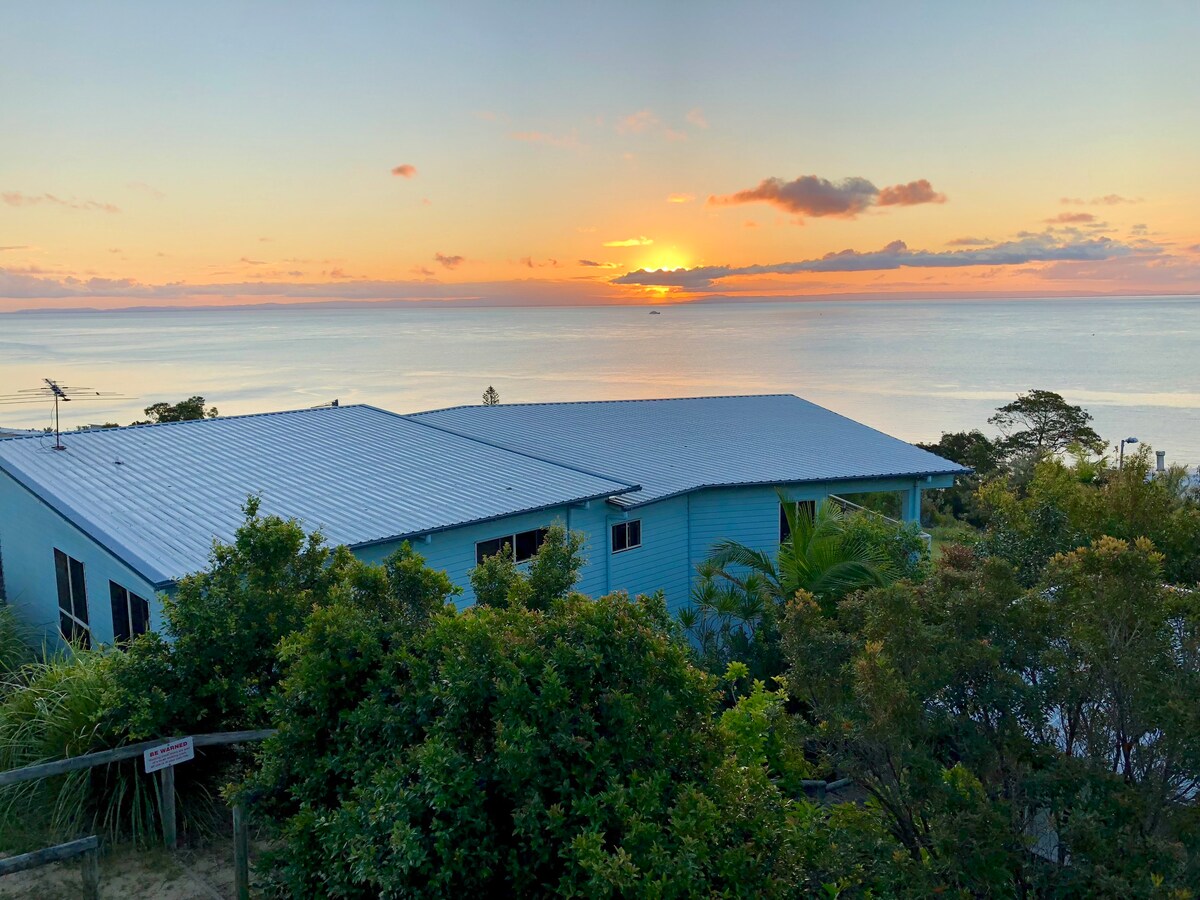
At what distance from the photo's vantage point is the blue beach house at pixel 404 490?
39.8 feet

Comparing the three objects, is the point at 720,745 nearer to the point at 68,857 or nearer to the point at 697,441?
the point at 68,857

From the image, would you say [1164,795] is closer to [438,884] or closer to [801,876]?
[801,876]

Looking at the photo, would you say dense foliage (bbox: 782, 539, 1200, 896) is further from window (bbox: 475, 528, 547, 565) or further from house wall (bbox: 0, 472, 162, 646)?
window (bbox: 475, 528, 547, 565)

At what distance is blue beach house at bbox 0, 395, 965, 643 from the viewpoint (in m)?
12.1

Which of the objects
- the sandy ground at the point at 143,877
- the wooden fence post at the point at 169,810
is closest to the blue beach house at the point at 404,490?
the wooden fence post at the point at 169,810

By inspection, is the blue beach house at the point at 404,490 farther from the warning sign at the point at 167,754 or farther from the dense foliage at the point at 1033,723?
the dense foliage at the point at 1033,723

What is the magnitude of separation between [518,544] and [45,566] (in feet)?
24.7

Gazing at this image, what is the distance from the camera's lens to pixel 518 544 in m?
14.8

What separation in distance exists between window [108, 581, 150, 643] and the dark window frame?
25.7 ft

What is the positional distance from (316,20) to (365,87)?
17.1 feet

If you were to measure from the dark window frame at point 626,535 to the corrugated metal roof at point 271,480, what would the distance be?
1078 millimetres

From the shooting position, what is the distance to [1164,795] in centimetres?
475

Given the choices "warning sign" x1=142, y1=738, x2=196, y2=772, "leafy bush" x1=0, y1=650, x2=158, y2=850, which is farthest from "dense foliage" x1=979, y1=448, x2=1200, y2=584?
"leafy bush" x1=0, y1=650, x2=158, y2=850

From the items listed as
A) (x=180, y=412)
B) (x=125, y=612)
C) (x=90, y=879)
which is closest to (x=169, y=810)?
(x=90, y=879)
